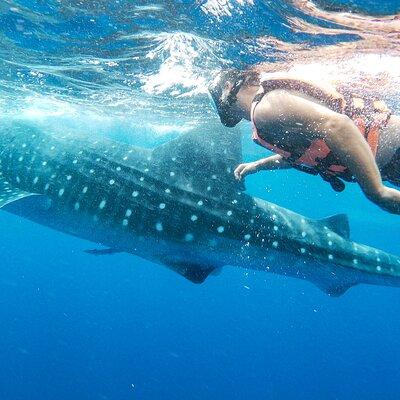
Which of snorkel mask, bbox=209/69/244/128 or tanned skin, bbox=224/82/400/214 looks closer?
tanned skin, bbox=224/82/400/214

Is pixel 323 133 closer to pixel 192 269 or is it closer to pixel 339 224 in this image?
pixel 339 224

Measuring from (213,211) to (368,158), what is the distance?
3552mm

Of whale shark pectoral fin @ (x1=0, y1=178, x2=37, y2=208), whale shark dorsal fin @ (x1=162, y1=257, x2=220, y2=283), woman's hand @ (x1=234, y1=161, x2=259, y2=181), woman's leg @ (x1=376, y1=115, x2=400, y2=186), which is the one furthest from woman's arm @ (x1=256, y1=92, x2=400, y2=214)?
whale shark pectoral fin @ (x1=0, y1=178, x2=37, y2=208)

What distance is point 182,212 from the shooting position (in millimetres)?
6012

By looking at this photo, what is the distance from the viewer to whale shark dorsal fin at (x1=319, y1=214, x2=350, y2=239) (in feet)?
19.0

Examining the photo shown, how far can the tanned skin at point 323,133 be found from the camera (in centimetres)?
251

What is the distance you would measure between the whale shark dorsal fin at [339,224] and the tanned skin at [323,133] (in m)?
3.07

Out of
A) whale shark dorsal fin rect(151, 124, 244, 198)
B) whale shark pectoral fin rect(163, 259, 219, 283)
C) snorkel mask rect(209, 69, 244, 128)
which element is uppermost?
snorkel mask rect(209, 69, 244, 128)

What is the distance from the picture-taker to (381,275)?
18.2 ft

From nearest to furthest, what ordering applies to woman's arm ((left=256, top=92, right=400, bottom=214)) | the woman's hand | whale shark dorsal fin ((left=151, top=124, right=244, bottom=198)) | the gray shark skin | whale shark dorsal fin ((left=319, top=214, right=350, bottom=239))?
woman's arm ((left=256, top=92, right=400, bottom=214)) < the woman's hand < the gray shark skin < whale shark dorsal fin ((left=319, top=214, right=350, bottom=239)) < whale shark dorsal fin ((left=151, top=124, right=244, bottom=198))

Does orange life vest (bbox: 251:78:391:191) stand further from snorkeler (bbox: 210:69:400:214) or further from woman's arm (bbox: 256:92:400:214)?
woman's arm (bbox: 256:92:400:214)

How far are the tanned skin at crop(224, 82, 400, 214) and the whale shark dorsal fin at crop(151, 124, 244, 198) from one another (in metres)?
2.94

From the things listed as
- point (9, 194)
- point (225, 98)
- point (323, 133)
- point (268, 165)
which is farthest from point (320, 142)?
point (9, 194)

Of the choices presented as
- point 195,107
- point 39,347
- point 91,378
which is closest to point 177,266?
point 195,107
